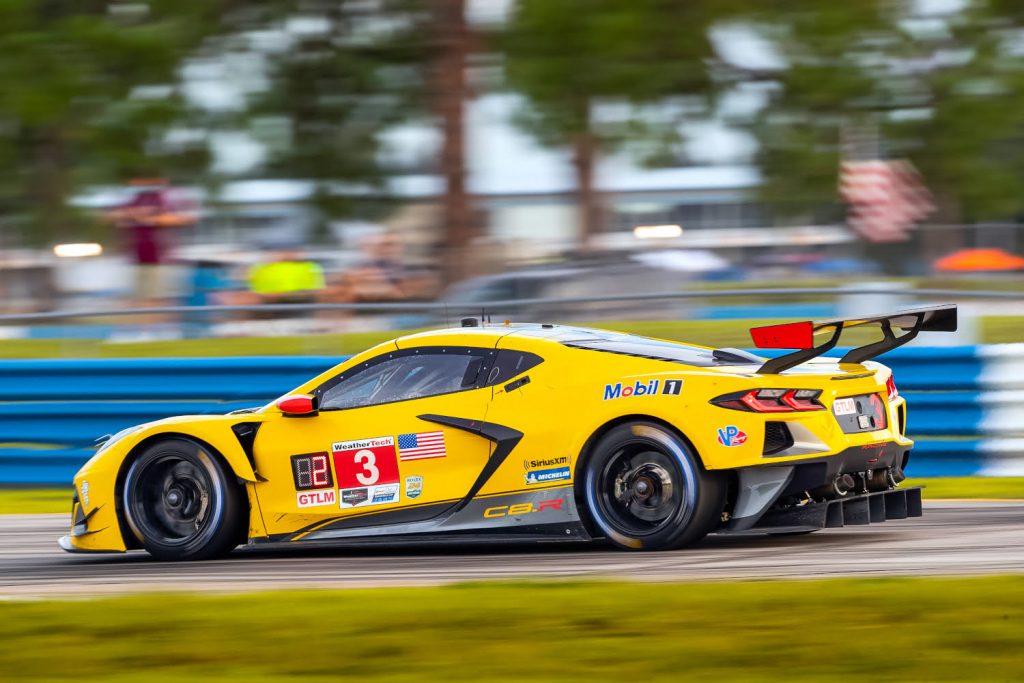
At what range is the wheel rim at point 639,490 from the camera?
24.3ft

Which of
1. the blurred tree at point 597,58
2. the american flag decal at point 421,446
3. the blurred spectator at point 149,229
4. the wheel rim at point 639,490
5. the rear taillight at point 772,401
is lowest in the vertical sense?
the wheel rim at point 639,490

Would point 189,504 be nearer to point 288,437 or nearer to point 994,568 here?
point 288,437

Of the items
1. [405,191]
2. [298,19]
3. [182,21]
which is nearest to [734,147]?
[405,191]

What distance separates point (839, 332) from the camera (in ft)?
24.5

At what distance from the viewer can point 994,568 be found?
6879 millimetres

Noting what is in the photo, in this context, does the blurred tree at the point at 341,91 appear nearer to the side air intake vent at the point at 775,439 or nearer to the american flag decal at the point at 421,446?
the american flag decal at the point at 421,446

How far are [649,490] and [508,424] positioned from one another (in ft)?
2.60

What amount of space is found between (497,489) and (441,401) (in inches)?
21.9

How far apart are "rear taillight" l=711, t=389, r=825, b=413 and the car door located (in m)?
1.26

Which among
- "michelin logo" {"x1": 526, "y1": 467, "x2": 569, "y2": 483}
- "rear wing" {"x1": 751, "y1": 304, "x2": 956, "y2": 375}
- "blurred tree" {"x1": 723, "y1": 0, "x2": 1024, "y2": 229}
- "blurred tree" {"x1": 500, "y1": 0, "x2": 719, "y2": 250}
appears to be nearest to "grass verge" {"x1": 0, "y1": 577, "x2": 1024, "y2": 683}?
"michelin logo" {"x1": 526, "y1": 467, "x2": 569, "y2": 483}

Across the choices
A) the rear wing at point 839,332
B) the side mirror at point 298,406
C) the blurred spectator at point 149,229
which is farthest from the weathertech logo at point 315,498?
the blurred spectator at point 149,229

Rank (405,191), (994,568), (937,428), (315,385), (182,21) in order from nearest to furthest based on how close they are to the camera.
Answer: (994,568) → (315,385) → (937,428) → (182,21) → (405,191)

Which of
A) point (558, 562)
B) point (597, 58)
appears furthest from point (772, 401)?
point (597, 58)

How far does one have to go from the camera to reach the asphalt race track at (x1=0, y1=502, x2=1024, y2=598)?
7.00 m
